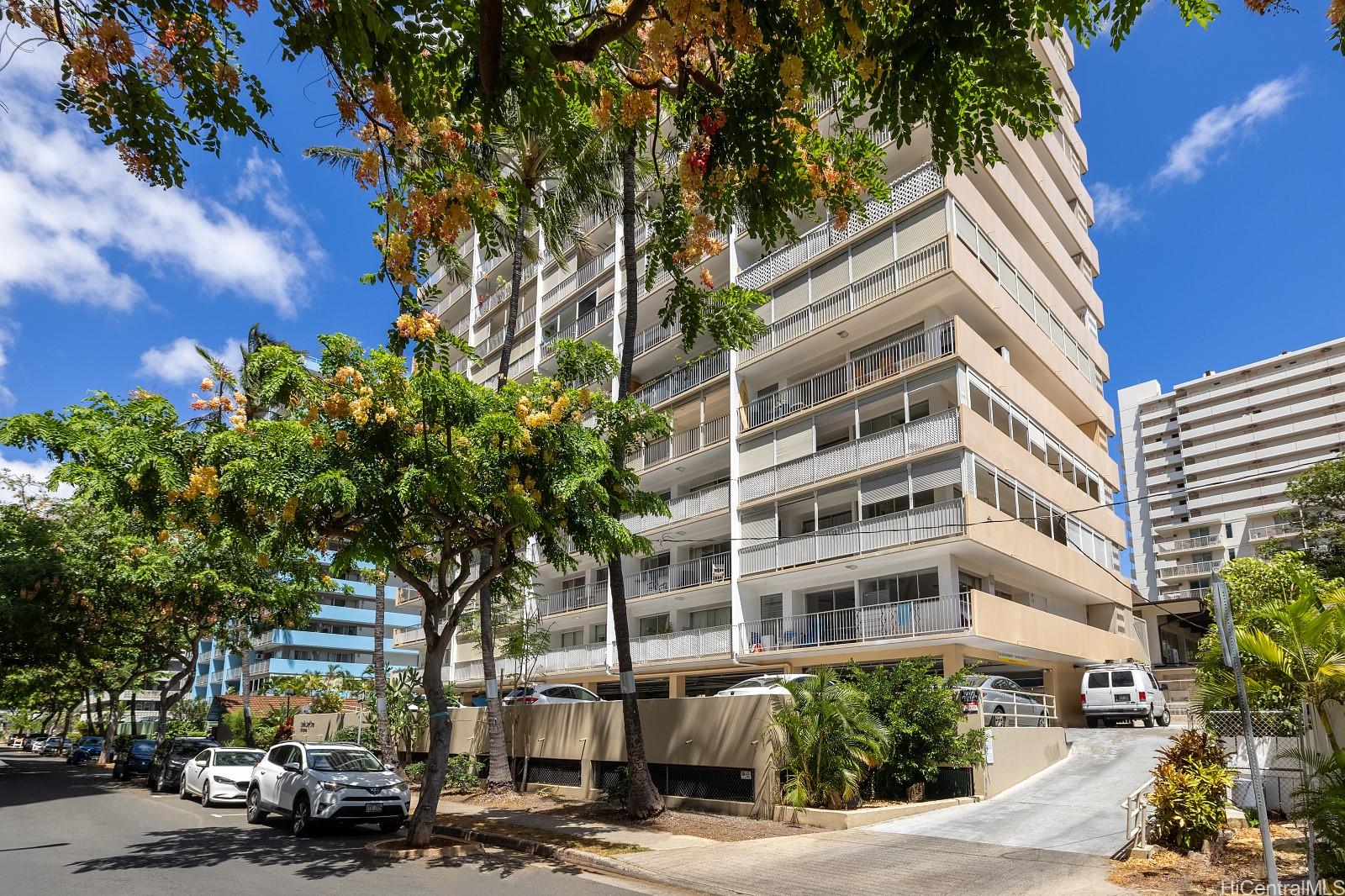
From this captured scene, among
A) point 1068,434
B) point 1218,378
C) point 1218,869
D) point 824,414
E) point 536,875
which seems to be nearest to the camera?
point 1218,869

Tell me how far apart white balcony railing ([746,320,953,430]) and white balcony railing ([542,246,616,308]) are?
39.9 feet

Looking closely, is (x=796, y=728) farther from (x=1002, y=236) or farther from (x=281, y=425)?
(x=1002, y=236)

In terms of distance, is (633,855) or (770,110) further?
(633,855)

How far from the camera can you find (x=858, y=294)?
26.2 metres

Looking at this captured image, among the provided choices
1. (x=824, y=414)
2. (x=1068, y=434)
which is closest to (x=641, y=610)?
(x=824, y=414)

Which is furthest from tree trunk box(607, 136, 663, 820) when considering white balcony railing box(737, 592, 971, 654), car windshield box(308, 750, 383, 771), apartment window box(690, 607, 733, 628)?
apartment window box(690, 607, 733, 628)

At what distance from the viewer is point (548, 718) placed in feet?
68.7

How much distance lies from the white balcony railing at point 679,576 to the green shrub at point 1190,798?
734 inches

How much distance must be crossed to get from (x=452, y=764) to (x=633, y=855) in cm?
1098

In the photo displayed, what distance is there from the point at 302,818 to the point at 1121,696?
21884 millimetres

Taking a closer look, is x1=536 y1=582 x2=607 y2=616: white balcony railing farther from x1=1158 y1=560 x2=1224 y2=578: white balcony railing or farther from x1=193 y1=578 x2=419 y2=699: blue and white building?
x1=1158 y1=560 x2=1224 y2=578: white balcony railing

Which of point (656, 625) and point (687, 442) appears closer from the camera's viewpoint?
point (687, 442)

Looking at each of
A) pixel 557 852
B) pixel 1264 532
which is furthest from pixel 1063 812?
pixel 1264 532

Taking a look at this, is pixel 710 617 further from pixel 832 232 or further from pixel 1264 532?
pixel 1264 532
